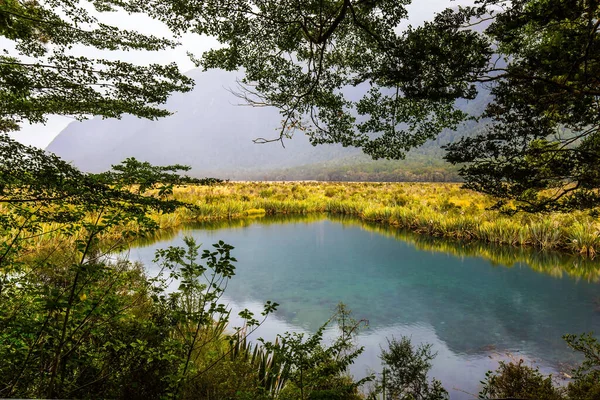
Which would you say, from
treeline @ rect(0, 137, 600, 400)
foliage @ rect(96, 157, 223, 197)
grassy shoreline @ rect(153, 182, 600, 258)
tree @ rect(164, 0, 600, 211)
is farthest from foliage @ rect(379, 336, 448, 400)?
grassy shoreline @ rect(153, 182, 600, 258)

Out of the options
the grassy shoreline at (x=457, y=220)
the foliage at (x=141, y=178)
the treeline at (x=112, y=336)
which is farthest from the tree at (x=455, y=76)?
→ the grassy shoreline at (x=457, y=220)

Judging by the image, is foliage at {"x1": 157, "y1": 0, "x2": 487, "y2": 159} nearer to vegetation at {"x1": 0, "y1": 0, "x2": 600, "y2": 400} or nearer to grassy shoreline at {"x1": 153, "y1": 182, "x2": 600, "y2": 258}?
vegetation at {"x1": 0, "y1": 0, "x2": 600, "y2": 400}

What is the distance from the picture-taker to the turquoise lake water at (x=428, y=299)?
18.4 feet

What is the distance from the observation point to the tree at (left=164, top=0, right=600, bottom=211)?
3.49 metres

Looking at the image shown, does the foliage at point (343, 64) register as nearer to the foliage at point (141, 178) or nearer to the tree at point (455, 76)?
the tree at point (455, 76)

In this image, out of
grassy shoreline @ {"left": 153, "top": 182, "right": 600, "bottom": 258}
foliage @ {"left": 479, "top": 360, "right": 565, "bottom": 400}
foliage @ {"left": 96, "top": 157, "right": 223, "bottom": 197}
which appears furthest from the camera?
grassy shoreline @ {"left": 153, "top": 182, "right": 600, "bottom": 258}

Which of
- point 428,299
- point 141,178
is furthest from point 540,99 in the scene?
point 428,299

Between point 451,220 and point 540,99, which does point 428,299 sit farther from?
point 451,220

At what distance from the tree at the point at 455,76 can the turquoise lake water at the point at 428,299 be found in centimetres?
276

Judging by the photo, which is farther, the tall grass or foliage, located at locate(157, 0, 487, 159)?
the tall grass

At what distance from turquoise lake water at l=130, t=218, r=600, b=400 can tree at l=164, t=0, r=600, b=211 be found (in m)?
2.76

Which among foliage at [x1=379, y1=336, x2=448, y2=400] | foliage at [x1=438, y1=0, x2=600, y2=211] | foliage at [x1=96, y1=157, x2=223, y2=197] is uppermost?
foliage at [x1=438, y1=0, x2=600, y2=211]

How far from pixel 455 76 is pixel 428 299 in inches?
238

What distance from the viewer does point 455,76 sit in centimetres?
381
